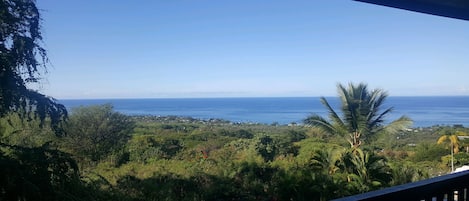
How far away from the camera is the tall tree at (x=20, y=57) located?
3512mm

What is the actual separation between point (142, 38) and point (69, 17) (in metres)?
3.61

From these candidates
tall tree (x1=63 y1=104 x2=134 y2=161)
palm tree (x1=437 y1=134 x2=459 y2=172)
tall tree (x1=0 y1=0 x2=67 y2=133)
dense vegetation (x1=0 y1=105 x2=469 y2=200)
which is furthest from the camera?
palm tree (x1=437 y1=134 x2=459 y2=172)

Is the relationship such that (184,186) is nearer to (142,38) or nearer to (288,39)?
(142,38)

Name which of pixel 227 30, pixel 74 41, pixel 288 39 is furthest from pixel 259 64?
pixel 74 41

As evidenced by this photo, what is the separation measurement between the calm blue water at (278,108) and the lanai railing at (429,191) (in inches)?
192

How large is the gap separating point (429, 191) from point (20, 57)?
3821 millimetres

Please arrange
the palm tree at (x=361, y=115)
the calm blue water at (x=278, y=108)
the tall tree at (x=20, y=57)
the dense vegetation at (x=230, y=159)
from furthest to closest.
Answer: the calm blue water at (x=278, y=108), the palm tree at (x=361, y=115), the dense vegetation at (x=230, y=159), the tall tree at (x=20, y=57)

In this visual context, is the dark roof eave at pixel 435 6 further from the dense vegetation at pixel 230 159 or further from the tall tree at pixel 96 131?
the dense vegetation at pixel 230 159

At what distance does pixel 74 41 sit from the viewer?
6180 mm

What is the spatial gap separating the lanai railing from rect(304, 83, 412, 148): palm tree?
23.0 ft

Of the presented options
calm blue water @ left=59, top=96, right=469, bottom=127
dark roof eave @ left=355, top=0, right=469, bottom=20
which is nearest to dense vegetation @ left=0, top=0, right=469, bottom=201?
calm blue water @ left=59, top=96, right=469, bottom=127

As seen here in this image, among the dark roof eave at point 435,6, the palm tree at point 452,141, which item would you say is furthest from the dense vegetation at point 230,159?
the dark roof eave at point 435,6

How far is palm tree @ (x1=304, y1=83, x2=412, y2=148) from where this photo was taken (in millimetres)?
7863

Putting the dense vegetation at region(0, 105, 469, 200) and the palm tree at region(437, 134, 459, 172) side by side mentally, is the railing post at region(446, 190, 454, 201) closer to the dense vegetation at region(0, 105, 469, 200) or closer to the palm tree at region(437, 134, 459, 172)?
the dense vegetation at region(0, 105, 469, 200)
